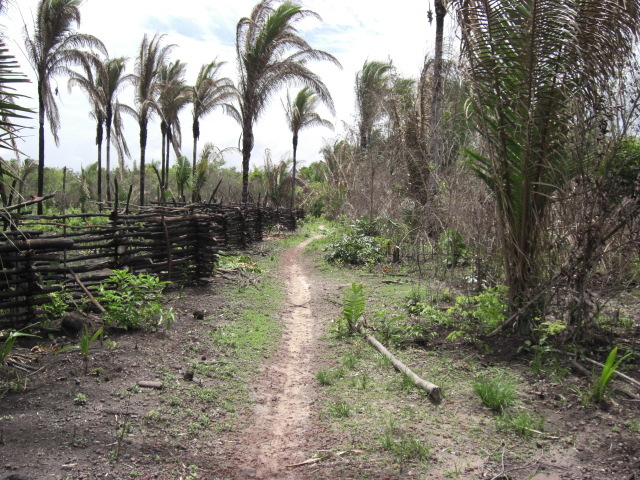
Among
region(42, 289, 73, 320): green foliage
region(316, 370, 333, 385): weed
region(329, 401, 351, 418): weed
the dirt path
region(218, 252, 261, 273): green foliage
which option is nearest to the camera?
the dirt path

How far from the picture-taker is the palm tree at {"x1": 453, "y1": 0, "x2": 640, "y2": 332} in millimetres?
4559

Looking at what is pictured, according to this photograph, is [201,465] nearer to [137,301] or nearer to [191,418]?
[191,418]

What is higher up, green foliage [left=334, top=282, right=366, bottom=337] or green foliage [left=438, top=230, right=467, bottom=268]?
green foliage [left=438, top=230, right=467, bottom=268]

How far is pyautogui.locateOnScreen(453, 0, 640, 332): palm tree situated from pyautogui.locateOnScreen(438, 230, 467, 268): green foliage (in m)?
1.96

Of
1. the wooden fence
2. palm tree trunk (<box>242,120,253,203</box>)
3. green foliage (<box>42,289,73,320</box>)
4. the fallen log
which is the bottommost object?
the fallen log

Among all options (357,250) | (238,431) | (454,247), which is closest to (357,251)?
(357,250)

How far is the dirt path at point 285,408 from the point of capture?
3266 millimetres

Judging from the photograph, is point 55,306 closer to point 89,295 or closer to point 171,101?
point 89,295

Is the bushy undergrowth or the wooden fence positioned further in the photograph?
the bushy undergrowth

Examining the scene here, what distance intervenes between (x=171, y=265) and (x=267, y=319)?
198 centimetres

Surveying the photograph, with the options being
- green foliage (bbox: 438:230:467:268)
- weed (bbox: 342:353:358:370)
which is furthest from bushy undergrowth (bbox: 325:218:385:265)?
weed (bbox: 342:353:358:370)

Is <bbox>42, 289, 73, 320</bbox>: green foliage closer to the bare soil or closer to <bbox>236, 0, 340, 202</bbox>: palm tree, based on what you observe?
the bare soil

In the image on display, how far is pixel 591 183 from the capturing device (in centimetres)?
425

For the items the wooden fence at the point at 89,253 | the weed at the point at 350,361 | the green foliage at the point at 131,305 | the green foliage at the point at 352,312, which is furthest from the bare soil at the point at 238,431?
the green foliage at the point at 352,312
